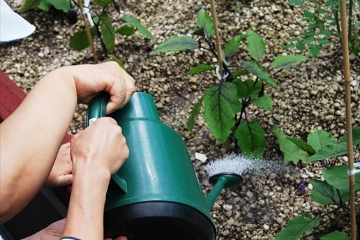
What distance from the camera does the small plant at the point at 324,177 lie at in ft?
4.21

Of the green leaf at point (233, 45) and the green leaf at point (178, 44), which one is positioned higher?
the green leaf at point (178, 44)

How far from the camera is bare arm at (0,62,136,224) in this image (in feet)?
3.05

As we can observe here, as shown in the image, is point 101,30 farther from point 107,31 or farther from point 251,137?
point 251,137

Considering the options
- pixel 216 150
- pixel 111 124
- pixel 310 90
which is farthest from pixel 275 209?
pixel 111 124

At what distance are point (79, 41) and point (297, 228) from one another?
44.6 inches

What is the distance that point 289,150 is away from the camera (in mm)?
1697

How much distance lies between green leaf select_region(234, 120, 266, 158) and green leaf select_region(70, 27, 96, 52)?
2.45 feet

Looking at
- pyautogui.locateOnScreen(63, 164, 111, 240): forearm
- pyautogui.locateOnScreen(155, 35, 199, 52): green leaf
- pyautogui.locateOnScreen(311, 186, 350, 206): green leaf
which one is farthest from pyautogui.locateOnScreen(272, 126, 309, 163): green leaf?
pyautogui.locateOnScreen(63, 164, 111, 240): forearm

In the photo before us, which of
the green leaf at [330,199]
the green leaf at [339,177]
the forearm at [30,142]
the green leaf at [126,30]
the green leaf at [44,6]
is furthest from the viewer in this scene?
the green leaf at [44,6]

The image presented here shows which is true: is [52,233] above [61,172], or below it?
below

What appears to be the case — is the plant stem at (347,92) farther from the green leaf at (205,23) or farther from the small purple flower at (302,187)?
the green leaf at (205,23)

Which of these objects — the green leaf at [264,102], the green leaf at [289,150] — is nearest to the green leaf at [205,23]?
the green leaf at [264,102]

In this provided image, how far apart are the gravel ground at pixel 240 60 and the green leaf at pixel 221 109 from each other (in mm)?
288

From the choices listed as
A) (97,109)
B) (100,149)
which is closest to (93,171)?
(100,149)
